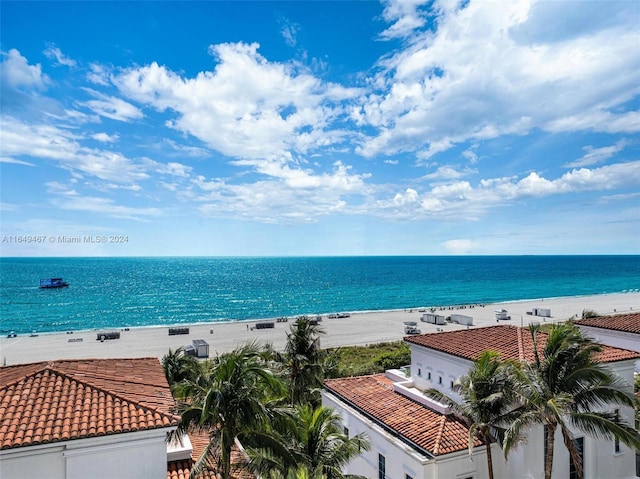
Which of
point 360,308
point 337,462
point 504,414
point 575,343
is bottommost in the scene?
point 360,308

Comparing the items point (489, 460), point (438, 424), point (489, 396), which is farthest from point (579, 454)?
point (489, 396)

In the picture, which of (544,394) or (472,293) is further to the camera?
(472,293)

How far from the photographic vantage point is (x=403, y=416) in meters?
18.3

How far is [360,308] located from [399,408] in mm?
101288

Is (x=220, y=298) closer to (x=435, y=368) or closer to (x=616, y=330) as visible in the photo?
(x=435, y=368)

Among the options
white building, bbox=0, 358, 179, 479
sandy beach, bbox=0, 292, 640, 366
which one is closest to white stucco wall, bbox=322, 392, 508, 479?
white building, bbox=0, 358, 179, 479

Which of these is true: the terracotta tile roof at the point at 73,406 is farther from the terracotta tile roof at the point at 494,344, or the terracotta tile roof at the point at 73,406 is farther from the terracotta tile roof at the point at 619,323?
the terracotta tile roof at the point at 619,323

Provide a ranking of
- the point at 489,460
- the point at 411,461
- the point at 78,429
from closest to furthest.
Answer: the point at 78,429 < the point at 489,460 < the point at 411,461

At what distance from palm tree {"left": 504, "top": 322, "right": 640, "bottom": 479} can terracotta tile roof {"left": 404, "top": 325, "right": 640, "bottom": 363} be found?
3.25m

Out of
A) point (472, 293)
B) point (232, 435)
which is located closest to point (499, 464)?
point (232, 435)

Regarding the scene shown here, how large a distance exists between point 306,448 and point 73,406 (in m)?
7.16

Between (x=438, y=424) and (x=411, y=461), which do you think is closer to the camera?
(x=411, y=461)

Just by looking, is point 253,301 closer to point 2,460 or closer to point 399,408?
point 399,408

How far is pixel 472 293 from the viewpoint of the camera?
150125 mm
